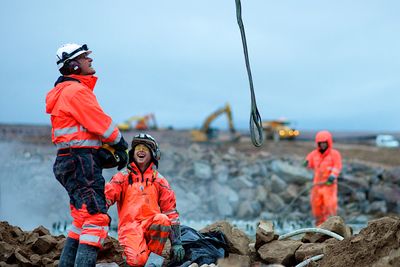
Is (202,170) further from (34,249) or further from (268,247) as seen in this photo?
(34,249)

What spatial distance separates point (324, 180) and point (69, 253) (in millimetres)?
6953

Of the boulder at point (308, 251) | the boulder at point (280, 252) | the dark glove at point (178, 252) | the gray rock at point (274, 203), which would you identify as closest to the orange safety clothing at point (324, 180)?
the boulder at point (280, 252)

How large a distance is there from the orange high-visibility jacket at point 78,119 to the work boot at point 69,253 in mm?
714

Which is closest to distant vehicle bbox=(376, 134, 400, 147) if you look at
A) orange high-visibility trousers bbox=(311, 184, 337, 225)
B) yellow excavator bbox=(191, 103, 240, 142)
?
yellow excavator bbox=(191, 103, 240, 142)

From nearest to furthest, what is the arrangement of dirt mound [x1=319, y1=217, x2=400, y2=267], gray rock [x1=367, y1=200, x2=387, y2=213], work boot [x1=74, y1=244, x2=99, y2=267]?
dirt mound [x1=319, y1=217, x2=400, y2=267] → work boot [x1=74, y1=244, x2=99, y2=267] → gray rock [x1=367, y1=200, x2=387, y2=213]

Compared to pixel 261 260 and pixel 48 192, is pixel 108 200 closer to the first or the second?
pixel 261 260

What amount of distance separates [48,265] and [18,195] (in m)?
8.74

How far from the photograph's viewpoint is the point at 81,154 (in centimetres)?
464

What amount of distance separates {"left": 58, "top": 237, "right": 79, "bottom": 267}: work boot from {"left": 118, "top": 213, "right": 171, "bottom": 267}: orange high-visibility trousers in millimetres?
691

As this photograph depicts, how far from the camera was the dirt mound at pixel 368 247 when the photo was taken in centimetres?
448

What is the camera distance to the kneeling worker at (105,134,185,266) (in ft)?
17.7

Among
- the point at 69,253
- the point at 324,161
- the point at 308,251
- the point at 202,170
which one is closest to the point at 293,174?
the point at 202,170

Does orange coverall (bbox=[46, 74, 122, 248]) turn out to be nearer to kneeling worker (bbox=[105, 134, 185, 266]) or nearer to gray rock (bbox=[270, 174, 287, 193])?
kneeling worker (bbox=[105, 134, 185, 266])

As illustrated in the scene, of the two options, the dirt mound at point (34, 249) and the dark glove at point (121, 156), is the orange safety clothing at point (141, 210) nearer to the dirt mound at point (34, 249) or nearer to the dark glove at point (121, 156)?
the dirt mound at point (34, 249)
